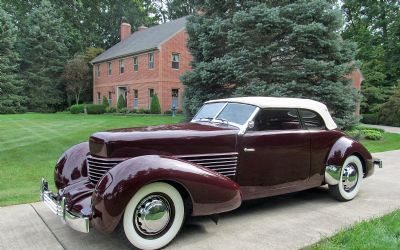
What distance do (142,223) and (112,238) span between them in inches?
24.0

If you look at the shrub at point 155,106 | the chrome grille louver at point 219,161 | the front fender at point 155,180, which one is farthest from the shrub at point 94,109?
the front fender at point 155,180

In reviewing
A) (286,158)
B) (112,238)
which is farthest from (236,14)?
(112,238)

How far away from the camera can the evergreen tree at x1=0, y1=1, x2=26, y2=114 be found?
120ft

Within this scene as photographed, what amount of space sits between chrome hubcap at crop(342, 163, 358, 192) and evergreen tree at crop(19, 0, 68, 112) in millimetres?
39150

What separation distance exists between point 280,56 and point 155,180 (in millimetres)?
9169

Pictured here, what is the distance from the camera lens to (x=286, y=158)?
523 centimetres

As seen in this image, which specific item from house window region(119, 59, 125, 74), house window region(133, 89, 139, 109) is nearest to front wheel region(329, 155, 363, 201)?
house window region(133, 89, 139, 109)

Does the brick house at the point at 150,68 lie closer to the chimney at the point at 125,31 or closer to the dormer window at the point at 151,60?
the dormer window at the point at 151,60

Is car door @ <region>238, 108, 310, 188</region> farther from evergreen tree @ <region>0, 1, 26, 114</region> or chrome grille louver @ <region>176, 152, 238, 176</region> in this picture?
evergreen tree @ <region>0, 1, 26, 114</region>

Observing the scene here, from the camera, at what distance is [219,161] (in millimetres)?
4707

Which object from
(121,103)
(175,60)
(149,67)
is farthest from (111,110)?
(175,60)

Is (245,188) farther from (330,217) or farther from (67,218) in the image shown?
(67,218)

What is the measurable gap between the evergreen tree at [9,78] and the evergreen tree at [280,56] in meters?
30.5

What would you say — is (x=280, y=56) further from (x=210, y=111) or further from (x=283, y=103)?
(x=210, y=111)
